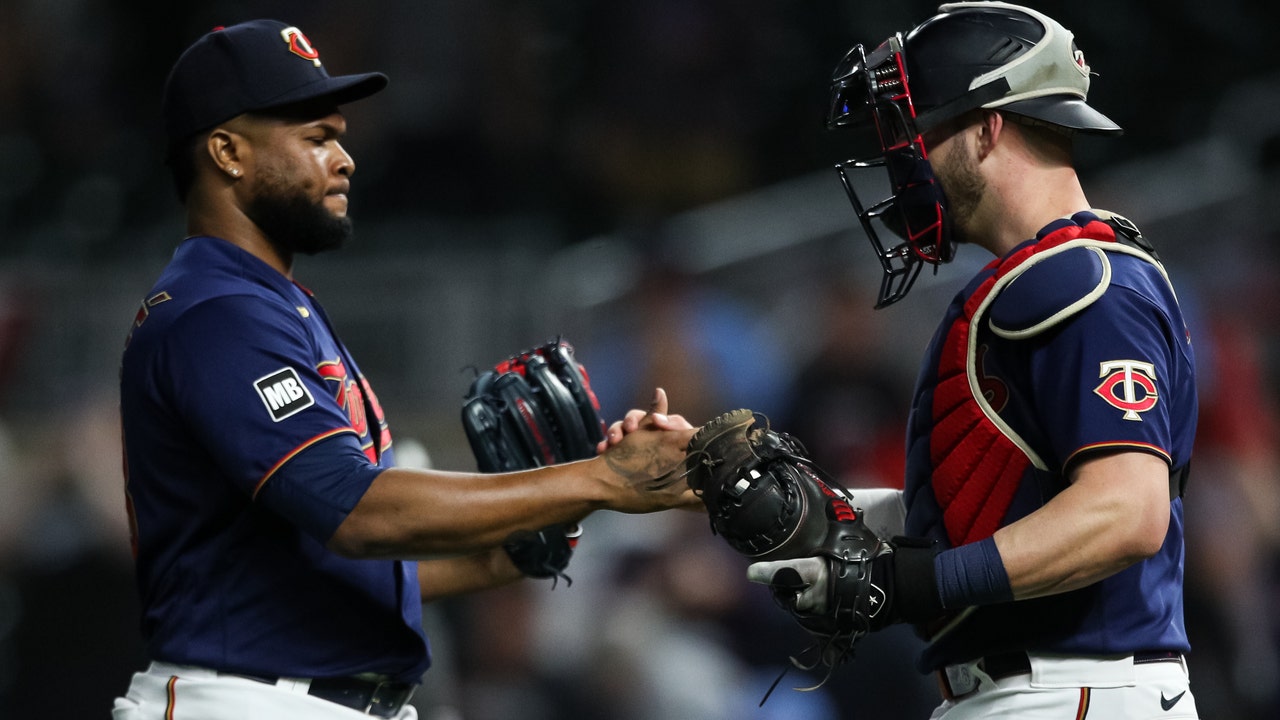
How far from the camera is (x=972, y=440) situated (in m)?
2.96

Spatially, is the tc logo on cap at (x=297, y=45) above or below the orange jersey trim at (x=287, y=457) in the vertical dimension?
above

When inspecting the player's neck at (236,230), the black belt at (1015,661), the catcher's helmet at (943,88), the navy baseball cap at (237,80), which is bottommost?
the black belt at (1015,661)

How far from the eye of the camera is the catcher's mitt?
2.77m

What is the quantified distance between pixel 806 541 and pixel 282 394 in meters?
1.18

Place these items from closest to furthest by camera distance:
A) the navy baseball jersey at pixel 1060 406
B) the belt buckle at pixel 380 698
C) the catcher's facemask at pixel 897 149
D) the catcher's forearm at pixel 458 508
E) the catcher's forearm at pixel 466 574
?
the navy baseball jersey at pixel 1060 406
the catcher's forearm at pixel 458 508
the catcher's facemask at pixel 897 149
the belt buckle at pixel 380 698
the catcher's forearm at pixel 466 574

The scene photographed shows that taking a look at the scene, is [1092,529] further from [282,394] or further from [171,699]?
[171,699]


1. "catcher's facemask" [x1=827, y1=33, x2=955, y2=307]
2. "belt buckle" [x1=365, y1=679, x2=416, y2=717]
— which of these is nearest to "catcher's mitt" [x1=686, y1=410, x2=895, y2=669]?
"catcher's facemask" [x1=827, y1=33, x2=955, y2=307]

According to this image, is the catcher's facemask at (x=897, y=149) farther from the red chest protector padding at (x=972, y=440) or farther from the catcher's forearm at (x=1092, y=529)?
the catcher's forearm at (x=1092, y=529)

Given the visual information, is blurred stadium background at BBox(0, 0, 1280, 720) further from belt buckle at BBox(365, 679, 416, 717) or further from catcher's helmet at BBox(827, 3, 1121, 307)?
catcher's helmet at BBox(827, 3, 1121, 307)

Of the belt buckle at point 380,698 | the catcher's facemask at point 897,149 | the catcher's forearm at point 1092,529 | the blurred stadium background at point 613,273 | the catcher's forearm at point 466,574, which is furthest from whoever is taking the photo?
the blurred stadium background at point 613,273

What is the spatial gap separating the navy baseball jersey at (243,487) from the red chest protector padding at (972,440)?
1236mm

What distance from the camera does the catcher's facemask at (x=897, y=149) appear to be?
319cm

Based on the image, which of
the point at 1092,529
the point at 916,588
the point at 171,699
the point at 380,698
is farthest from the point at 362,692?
the point at 1092,529

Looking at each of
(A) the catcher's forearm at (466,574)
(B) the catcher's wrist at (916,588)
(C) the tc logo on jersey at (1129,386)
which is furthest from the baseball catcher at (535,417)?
(C) the tc logo on jersey at (1129,386)
